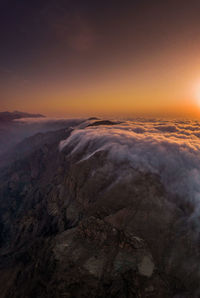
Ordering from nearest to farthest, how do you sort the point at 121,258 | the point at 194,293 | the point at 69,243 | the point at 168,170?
1. the point at 194,293
2. the point at 121,258
3. the point at 69,243
4. the point at 168,170

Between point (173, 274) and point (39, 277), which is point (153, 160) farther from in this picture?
point (39, 277)

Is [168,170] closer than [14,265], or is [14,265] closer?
[168,170]

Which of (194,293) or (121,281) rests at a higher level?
(194,293)

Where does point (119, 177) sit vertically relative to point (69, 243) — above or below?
above

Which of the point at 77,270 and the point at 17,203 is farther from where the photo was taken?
the point at 17,203

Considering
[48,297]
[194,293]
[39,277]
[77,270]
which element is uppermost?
[194,293]

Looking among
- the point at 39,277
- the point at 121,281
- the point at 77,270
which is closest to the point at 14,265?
the point at 39,277

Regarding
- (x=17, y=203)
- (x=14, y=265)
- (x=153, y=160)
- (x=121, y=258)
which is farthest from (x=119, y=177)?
(x=17, y=203)

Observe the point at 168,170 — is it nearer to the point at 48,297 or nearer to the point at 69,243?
the point at 69,243

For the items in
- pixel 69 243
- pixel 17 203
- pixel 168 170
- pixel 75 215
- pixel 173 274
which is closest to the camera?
pixel 173 274
